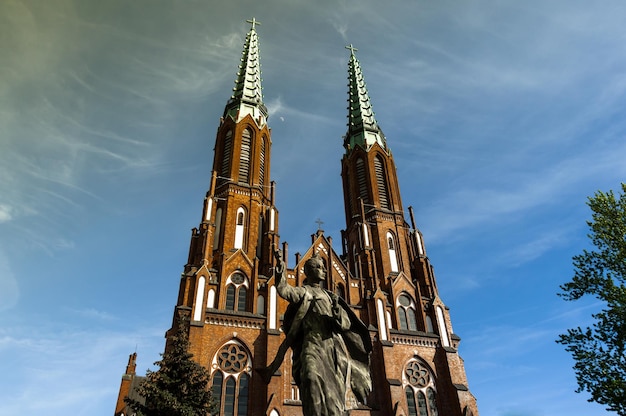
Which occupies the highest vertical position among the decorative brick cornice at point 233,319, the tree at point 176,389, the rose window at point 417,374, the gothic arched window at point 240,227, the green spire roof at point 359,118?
the green spire roof at point 359,118

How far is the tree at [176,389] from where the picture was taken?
16.1 metres

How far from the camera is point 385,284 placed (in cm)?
2920

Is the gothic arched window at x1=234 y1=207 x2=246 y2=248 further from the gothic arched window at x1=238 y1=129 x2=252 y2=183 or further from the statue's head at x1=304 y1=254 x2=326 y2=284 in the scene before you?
the statue's head at x1=304 y1=254 x2=326 y2=284

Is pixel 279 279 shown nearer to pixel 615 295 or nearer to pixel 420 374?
pixel 615 295

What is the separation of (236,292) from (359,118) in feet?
80.5

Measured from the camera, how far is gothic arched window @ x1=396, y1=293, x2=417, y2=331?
2720 cm

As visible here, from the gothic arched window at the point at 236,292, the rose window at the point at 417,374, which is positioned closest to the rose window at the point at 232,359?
the gothic arched window at the point at 236,292

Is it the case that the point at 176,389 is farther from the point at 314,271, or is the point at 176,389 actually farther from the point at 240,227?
the point at 240,227

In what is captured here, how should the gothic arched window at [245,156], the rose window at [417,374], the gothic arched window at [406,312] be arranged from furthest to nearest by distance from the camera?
the gothic arched window at [245,156] < the gothic arched window at [406,312] < the rose window at [417,374]

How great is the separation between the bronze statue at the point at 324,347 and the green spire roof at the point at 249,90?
3123cm

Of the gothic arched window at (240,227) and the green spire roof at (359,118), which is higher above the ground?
the green spire roof at (359,118)

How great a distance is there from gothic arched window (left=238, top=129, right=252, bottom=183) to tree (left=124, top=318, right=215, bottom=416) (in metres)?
15.5

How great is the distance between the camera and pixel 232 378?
2164 cm

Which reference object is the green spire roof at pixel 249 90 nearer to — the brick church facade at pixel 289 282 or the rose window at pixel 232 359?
the brick church facade at pixel 289 282
